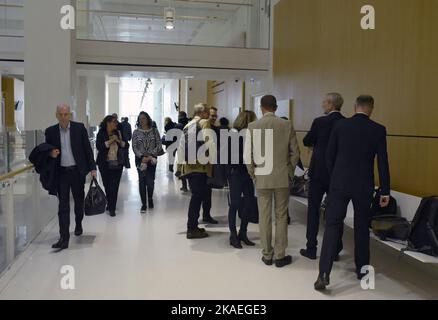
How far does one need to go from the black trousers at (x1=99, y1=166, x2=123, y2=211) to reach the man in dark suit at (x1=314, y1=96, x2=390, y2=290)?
3753 mm

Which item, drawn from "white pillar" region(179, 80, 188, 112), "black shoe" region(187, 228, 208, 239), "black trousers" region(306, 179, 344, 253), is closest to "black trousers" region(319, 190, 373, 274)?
"black trousers" region(306, 179, 344, 253)

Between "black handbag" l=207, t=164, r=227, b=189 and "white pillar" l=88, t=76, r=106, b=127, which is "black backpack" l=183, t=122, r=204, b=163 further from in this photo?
"white pillar" l=88, t=76, r=106, b=127

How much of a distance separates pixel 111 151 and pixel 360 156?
13.1ft

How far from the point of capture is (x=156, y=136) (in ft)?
22.2

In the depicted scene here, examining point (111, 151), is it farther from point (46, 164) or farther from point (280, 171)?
point (280, 171)

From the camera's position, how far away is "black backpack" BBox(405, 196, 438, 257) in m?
3.38

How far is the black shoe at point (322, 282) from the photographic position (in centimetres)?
364

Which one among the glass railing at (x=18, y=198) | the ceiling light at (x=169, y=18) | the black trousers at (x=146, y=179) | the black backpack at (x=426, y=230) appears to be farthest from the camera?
the ceiling light at (x=169, y=18)

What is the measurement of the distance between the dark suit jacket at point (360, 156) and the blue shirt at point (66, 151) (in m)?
2.74

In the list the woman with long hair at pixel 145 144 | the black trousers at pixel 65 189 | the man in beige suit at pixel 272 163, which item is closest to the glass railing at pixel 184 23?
the woman with long hair at pixel 145 144

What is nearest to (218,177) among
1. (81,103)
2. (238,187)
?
(238,187)

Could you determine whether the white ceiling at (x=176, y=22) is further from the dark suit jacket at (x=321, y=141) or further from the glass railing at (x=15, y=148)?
the dark suit jacket at (x=321, y=141)

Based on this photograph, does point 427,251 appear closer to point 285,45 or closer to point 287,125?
point 287,125
